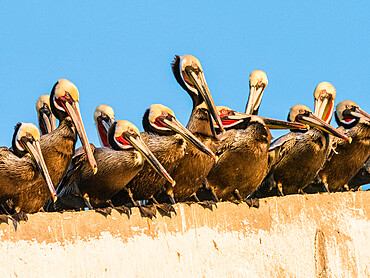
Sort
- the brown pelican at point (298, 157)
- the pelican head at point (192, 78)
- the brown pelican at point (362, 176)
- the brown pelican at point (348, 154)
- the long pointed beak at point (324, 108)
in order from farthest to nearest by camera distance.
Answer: the brown pelican at point (362, 176) < the long pointed beak at point (324, 108) < the brown pelican at point (348, 154) < the brown pelican at point (298, 157) < the pelican head at point (192, 78)

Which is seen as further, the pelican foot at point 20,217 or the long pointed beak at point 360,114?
the long pointed beak at point 360,114

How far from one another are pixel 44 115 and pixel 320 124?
147 inches

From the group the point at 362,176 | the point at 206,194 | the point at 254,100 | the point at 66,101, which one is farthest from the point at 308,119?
the point at 66,101

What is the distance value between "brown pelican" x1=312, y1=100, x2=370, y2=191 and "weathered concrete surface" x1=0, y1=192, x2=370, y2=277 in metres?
1.26

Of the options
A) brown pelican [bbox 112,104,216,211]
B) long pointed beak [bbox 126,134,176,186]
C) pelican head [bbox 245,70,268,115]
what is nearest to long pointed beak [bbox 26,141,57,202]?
long pointed beak [bbox 126,134,176,186]

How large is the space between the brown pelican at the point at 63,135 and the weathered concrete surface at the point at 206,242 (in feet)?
3.04

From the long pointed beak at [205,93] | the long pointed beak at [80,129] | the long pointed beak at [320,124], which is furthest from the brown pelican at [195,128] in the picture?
the long pointed beak at [320,124]

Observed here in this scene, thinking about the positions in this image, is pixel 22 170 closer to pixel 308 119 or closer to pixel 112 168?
pixel 112 168

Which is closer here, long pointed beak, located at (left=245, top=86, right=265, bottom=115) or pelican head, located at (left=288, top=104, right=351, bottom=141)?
pelican head, located at (left=288, top=104, right=351, bottom=141)

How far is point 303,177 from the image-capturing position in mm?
12352

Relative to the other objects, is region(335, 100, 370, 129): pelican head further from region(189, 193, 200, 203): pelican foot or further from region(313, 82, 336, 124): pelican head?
region(189, 193, 200, 203): pelican foot

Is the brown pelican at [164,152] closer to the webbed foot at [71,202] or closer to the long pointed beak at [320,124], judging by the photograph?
the webbed foot at [71,202]

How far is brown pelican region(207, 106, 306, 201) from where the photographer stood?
1129 centimetres

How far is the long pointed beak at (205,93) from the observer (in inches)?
440
